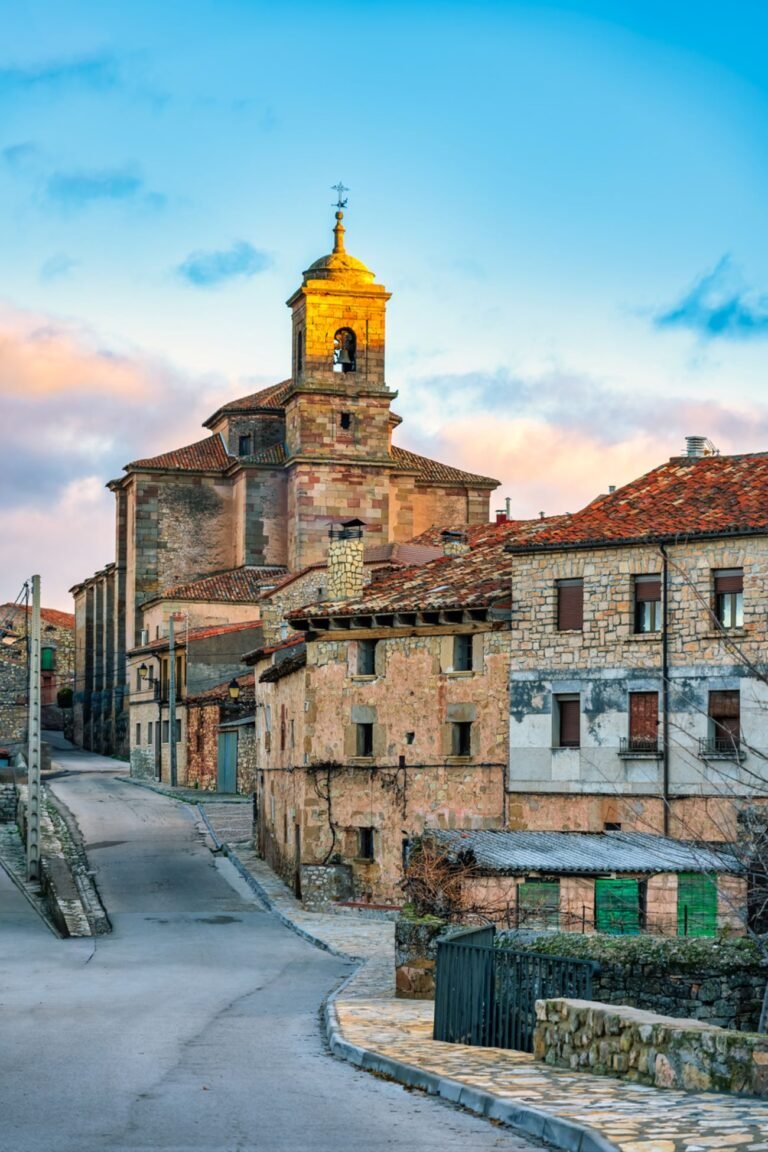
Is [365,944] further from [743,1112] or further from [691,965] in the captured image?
[743,1112]

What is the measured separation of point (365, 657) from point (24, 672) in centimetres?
5909

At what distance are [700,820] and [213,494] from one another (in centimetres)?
5495

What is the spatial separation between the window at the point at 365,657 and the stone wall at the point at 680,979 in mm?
24212

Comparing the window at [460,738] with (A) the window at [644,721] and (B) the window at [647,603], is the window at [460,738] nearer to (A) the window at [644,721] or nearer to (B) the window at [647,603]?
(A) the window at [644,721]

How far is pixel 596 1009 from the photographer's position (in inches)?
701

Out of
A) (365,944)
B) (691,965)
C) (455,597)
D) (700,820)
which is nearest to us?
(691,965)

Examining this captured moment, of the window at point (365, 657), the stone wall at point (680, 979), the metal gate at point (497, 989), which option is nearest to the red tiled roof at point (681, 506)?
the window at point (365, 657)

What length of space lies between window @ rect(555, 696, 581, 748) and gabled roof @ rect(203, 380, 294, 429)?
48689 mm

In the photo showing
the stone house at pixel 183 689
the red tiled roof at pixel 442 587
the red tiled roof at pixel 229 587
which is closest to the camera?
the red tiled roof at pixel 442 587

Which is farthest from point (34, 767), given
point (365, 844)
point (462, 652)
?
point (462, 652)

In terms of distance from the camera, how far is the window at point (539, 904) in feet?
111

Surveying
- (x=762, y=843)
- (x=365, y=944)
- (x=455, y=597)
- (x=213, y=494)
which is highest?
(x=213, y=494)

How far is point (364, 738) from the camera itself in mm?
47656

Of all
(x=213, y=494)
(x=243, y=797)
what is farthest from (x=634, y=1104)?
(x=213, y=494)
